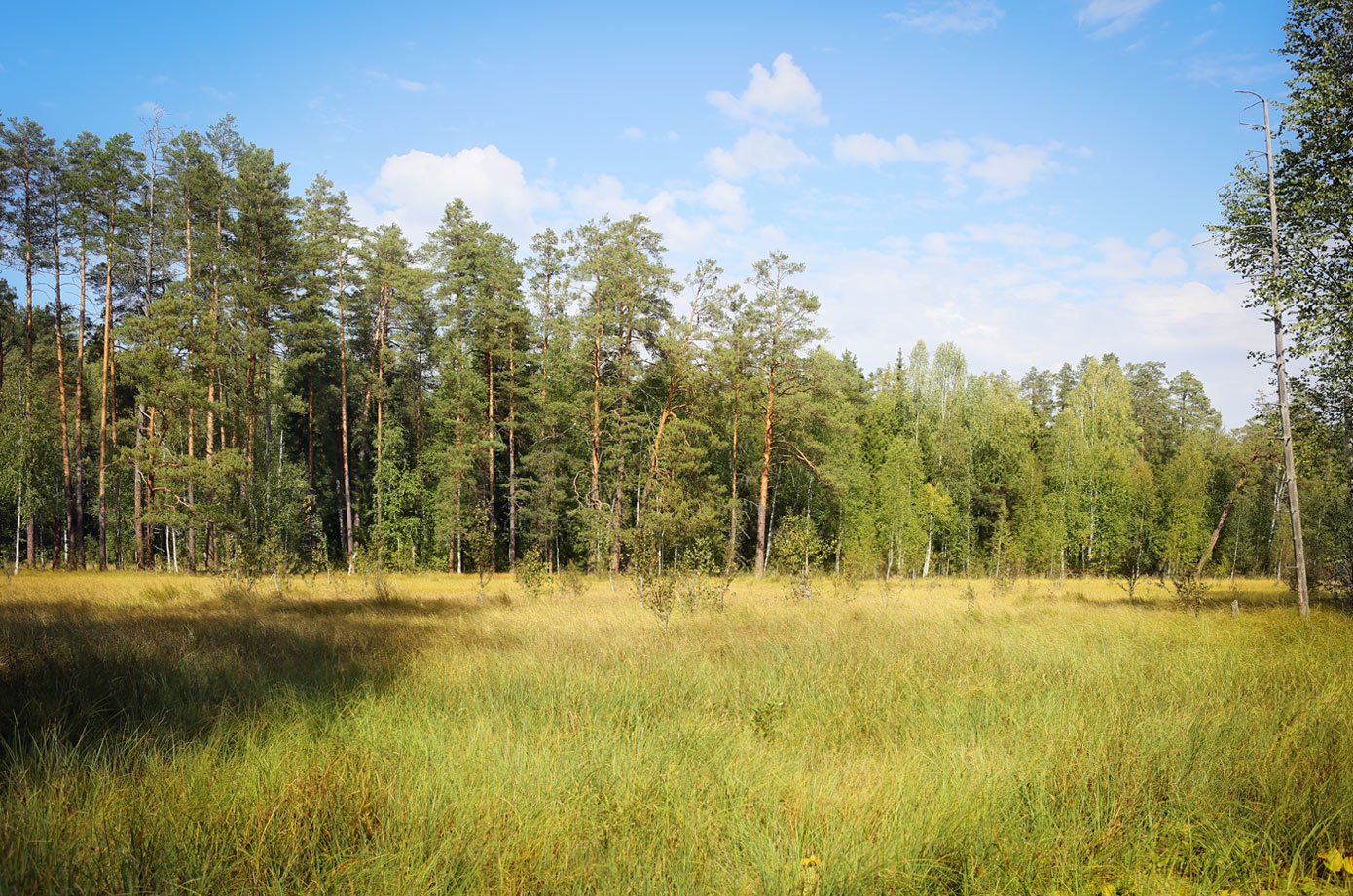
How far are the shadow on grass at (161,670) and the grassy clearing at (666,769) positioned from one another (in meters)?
0.05

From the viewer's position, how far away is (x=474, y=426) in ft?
105

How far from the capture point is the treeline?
24.9 meters

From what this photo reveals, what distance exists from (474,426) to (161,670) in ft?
86.7

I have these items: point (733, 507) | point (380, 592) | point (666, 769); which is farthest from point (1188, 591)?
point (380, 592)

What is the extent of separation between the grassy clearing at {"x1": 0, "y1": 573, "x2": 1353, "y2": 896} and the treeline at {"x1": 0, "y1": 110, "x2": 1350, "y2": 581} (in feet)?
34.4

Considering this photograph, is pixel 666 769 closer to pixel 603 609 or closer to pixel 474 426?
pixel 603 609

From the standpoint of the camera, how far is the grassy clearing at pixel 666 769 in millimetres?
2990

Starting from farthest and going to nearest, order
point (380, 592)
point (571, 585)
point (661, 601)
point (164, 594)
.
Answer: point (571, 585) → point (380, 592) → point (164, 594) → point (661, 601)

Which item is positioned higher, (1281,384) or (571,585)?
(1281,384)

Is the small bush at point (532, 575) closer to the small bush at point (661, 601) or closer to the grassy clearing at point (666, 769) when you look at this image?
the small bush at point (661, 601)

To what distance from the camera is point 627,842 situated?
314 cm

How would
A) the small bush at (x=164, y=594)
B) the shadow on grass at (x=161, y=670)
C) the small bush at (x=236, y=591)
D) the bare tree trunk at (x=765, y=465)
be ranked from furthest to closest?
the bare tree trunk at (x=765, y=465) < the small bush at (x=236, y=591) < the small bush at (x=164, y=594) < the shadow on grass at (x=161, y=670)

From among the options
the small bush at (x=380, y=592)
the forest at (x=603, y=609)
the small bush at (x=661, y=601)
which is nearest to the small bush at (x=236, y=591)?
the forest at (x=603, y=609)

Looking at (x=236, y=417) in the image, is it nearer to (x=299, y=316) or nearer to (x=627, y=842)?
(x=299, y=316)
